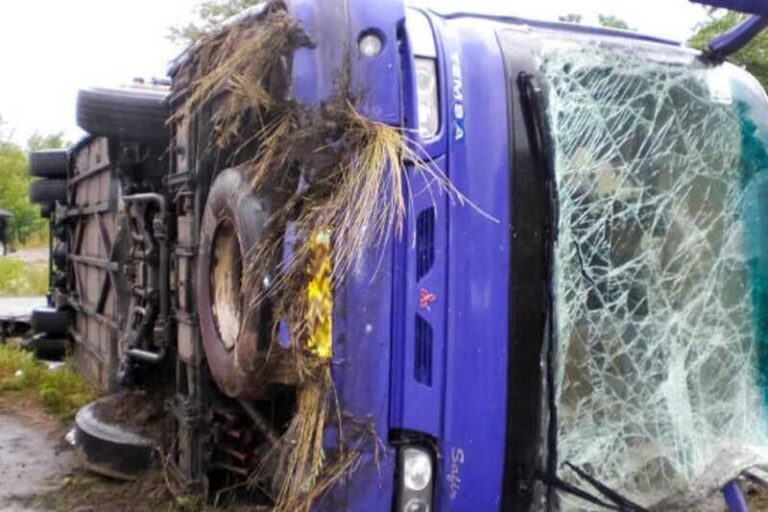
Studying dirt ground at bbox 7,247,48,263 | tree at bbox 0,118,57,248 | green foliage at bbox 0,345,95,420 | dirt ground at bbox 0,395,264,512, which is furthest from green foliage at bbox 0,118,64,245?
dirt ground at bbox 0,395,264,512

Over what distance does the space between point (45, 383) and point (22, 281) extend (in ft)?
39.8

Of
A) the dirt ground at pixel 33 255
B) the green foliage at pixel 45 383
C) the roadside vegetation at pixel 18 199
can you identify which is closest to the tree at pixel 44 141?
the roadside vegetation at pixel 18 199

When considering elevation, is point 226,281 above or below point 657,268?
below

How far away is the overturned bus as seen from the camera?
8.16 feet

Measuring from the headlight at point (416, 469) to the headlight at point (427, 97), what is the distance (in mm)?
951

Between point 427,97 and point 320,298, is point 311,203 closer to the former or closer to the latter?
point 320,298

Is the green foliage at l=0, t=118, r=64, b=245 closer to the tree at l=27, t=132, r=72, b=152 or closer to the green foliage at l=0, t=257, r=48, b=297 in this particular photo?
the tree at l=27, t=132, r=72, b=152

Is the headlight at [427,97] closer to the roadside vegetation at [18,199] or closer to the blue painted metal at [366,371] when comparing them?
the blue painted metal at [366,371]

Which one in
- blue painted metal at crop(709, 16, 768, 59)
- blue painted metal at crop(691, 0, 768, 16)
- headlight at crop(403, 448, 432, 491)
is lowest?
headlight at crop(403, 448, 432, 491)

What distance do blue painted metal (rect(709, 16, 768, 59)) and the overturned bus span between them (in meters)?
0.06

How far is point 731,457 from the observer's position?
303cm

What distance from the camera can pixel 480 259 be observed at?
2564 mm

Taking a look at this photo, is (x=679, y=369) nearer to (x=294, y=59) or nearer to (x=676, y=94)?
(x=676, y=94)

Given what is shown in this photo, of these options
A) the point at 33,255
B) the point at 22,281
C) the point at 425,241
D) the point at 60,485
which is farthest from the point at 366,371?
the point at 33,255
